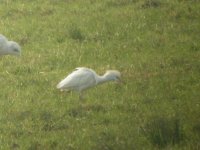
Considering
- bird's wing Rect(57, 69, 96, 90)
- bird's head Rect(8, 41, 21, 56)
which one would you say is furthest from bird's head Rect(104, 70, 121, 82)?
bird's head Rect(8, 41, 21, 56)

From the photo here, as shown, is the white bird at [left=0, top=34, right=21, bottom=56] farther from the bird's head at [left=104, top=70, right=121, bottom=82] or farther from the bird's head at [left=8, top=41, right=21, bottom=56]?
the bird's head at [left=104, top=70, right=121, bottom=82]

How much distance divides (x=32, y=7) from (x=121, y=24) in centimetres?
248

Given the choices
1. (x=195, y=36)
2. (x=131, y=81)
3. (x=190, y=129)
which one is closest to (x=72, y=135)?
(x=190, y=129)

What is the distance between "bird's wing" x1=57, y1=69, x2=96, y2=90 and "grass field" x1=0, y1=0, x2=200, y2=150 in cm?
24

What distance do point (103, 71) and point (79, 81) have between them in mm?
1909

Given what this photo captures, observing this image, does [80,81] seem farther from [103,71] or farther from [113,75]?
[103,71]

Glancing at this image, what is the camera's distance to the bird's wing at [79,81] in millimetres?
11930

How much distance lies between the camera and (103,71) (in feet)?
45.4

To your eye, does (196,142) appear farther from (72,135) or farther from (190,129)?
(72,135)

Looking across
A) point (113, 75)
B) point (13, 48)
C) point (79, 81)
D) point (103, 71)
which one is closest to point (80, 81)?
point (79, 81)

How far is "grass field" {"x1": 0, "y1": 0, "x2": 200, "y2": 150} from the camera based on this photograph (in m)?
10.4

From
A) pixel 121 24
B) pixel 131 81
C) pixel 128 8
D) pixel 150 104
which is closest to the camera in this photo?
pixel 150 104

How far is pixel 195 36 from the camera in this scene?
15727 mm

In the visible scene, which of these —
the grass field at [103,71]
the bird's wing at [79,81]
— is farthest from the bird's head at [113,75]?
the bird's wing at [79,81]
